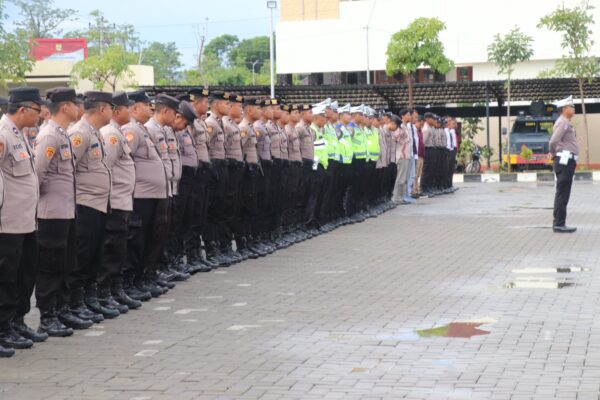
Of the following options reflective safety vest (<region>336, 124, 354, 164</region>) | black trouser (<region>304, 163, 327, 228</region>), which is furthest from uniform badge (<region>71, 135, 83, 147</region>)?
reflective safety vest (<region>336, 124, 354, 164</region>)

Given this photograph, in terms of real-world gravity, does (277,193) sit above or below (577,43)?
below

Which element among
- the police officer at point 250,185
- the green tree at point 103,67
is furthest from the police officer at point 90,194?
the green tree at point 103,67

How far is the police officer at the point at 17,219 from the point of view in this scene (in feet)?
29.4

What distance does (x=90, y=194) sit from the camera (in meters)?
10.3

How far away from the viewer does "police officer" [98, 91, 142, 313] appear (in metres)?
10.8

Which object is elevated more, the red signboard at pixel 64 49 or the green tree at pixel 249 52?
the green tree at pixel 249 52

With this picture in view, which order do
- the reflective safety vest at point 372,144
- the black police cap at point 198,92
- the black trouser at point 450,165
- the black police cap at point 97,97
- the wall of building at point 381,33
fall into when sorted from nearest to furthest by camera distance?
the black police cap at point 97,97 → the black police cap at point 198,92 → the reflective safety vest at point 372,144 → the black trouser at point 450,165 → the wall of building at point 381,33

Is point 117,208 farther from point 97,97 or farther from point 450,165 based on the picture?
point 450,165

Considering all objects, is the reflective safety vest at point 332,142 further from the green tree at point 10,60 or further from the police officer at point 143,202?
the green tree at point 10,60

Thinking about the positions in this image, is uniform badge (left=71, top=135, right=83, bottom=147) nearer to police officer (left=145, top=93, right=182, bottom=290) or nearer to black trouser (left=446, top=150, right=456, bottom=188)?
police officer (left=145, top=93, right=182, bottom=290)

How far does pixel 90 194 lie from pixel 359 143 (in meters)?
12.0

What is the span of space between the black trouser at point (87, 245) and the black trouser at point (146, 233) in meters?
1.16

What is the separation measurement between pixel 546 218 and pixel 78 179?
12.8m

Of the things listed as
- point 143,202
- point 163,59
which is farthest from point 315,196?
point 163,59
